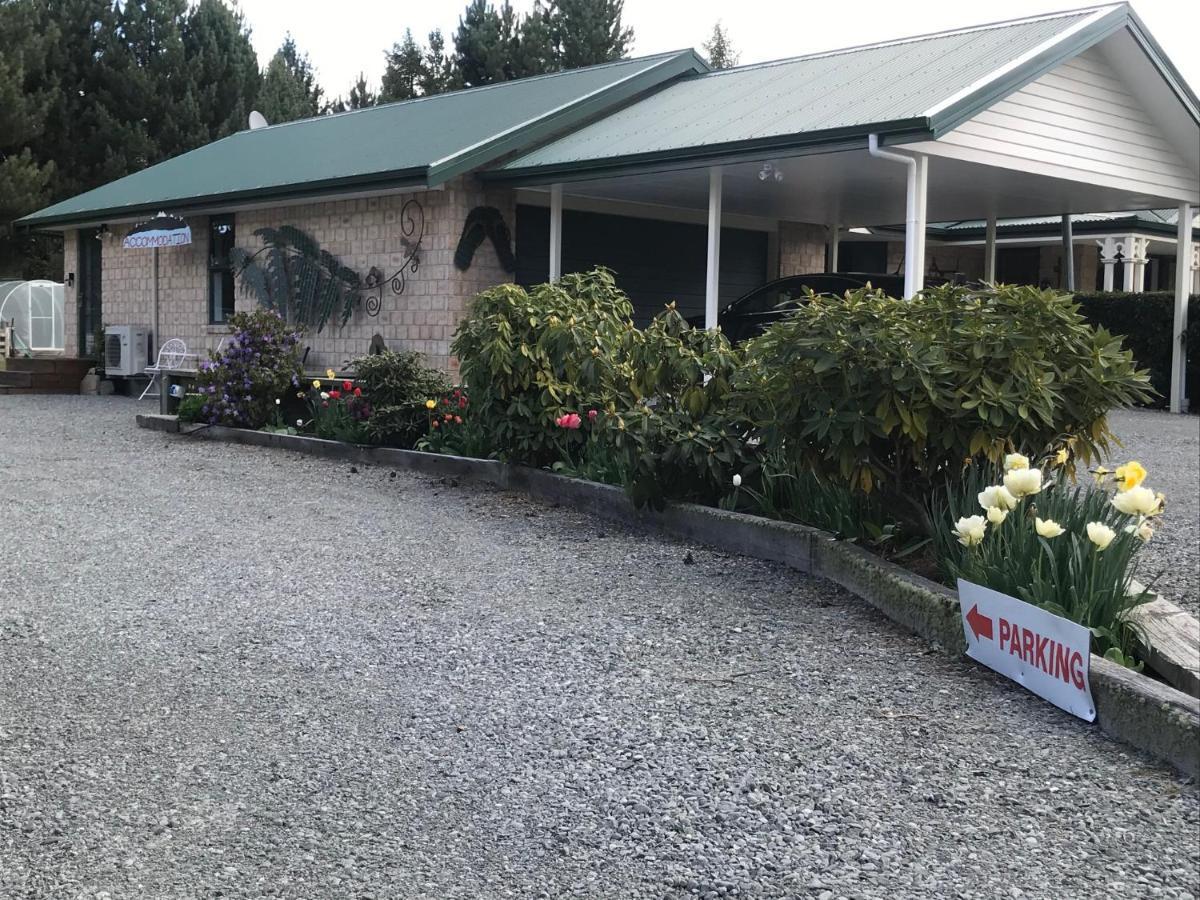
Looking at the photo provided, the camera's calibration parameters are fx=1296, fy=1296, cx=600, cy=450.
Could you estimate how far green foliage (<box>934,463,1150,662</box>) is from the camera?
4621mm

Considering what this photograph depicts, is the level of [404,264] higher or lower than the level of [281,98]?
lower

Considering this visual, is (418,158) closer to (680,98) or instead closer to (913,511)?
(680,98)

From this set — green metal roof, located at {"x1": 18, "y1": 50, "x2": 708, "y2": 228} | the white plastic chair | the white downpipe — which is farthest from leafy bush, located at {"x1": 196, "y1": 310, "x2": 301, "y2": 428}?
the white downpipe

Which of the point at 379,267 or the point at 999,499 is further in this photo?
the point at 379,267

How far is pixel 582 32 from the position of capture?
44.1m

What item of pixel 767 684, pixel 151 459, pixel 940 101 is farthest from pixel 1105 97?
pixel 767 684

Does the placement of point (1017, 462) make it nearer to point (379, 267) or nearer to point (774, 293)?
point (774, 293)

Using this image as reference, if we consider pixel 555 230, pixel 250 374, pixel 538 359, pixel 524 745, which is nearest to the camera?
pixel 524 745

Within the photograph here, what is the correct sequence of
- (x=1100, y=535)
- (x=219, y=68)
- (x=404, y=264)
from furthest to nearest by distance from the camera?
(x=219, y=68), (x=404, y=264), (x=1100, y=535)

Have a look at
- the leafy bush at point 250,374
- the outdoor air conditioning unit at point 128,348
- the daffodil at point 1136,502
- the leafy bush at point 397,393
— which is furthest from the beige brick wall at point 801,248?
the daffodil at point 1136,502

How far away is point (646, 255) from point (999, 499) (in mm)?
13381

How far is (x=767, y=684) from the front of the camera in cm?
486

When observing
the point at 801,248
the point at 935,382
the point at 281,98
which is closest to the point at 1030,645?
the point at 935,382

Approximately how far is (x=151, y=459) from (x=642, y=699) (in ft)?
26.8
